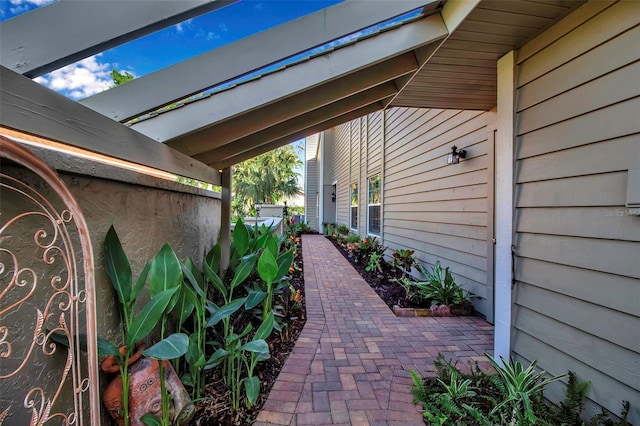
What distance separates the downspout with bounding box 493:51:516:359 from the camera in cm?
216

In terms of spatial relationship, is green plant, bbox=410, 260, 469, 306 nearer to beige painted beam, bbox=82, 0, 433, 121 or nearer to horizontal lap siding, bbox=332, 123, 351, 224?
beige painted beam, bbox=82, 0, 433, 121

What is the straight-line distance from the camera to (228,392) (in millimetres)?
1928

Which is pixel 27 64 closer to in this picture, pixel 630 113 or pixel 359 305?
pixel 630 113

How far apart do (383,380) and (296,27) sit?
248 cm

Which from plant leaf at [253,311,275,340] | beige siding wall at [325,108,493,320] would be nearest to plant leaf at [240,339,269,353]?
plant leaf at [253,311,275,340]

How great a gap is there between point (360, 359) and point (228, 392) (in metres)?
1.07

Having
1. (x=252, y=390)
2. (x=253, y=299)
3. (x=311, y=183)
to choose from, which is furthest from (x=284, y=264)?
(x=311, y=183)

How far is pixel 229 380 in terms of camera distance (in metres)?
1.99

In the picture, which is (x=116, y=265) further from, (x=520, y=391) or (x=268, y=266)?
(x=520, y=391)

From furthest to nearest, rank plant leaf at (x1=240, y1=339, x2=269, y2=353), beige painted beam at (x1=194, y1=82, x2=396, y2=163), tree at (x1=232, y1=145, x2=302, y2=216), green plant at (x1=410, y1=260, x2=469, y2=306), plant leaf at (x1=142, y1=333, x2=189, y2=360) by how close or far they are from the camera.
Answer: tree at (x1=232, y1=145, x2=302, y2=216)
green plant at (x1=410, y1=260, x2=469, y2=306)
beige painted beam at (x1=194, y1=82, x2=396, y2=163)
plant leaf at (x1=240, y1=339, x2=269, y2=353)
plant leaf at (x1=142, y1=333, x2=189, y2=360)

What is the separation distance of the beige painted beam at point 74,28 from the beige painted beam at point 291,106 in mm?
1090

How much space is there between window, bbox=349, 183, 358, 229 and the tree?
10616mm

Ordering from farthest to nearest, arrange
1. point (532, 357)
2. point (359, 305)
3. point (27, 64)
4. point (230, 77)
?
point (359, 305), point (532, 357), point (230, 77), point (27, 64)

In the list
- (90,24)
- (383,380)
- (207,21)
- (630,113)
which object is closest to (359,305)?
(383,380)
